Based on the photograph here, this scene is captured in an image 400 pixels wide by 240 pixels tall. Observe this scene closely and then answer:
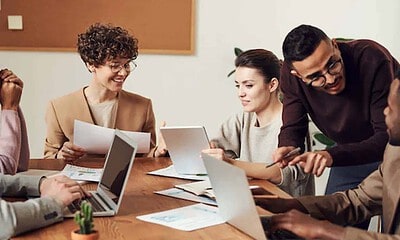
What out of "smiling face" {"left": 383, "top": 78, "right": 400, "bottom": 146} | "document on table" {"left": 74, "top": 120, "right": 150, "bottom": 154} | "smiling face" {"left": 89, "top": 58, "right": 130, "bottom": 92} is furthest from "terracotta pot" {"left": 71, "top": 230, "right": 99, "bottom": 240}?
"smiling face" {"left": 89, "top": 58, "right": 130, "bottom": 92}

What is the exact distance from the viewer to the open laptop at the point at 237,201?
157 centimetres

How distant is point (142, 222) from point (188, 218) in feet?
0.44

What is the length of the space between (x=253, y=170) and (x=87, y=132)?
0.73 m

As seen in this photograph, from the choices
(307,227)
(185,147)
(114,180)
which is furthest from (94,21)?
(307,227)

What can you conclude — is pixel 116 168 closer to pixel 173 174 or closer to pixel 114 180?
pixel 114 180

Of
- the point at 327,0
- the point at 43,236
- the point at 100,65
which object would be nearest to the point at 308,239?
the point at 43,236

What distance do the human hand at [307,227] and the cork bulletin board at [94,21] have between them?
2591mm

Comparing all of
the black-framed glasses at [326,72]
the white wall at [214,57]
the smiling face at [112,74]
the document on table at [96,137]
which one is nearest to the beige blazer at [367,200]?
the black-framed glasses at [326,72]

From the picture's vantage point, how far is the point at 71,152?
264 centimetres

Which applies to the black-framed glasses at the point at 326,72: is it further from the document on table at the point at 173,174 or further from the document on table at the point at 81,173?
the document on table at the point at 81,173

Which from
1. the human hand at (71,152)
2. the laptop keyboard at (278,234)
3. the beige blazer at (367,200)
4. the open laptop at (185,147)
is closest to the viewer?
the laptop keyboard at (278,234)

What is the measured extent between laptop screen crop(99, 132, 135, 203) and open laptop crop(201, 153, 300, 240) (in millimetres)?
244

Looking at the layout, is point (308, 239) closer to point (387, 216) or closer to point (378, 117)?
point (387, 216)

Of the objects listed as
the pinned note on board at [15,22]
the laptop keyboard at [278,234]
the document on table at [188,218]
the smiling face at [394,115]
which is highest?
the pinned note on board at [15,22]
